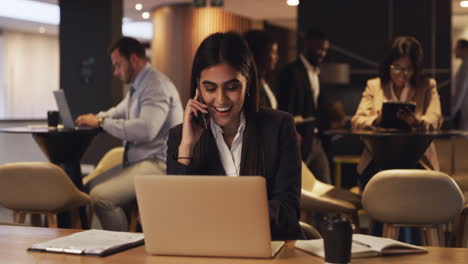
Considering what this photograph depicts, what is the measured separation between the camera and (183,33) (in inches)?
520

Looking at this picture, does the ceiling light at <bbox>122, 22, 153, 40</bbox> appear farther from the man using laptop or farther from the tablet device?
the tablet device

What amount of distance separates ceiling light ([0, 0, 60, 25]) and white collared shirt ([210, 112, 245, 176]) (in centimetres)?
1325

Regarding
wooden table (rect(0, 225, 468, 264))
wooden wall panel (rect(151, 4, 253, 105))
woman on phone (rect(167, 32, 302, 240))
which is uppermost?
wooden wall panel (rect(151, 4, 253, 105))

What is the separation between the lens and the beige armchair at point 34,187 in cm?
413

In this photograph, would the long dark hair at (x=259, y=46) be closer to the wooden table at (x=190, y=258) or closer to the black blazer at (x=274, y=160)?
the black blazer at (x=274, y=160)

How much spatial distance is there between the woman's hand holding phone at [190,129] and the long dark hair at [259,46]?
2579 millimetres

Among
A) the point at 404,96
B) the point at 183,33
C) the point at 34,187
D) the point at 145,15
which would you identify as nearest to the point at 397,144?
the point at 404,96

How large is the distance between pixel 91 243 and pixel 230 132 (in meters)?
0.78

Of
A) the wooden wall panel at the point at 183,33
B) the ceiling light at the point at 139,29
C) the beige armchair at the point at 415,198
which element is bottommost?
the beige armchair at the point at 415,198

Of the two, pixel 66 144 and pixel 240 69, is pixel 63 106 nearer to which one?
pixel 66 144

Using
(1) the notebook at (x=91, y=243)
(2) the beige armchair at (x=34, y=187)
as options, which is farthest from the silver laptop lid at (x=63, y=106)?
(1) the notebook at (x=91, y=243)

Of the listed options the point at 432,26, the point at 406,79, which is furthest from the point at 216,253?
the point at 432,26

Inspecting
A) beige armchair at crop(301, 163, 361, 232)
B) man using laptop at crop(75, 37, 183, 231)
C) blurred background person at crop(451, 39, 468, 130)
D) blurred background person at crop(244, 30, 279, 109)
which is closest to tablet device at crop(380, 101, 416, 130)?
beige armchair at crop(301, 163, 361, 232)

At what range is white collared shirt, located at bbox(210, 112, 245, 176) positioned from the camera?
2488 mm
